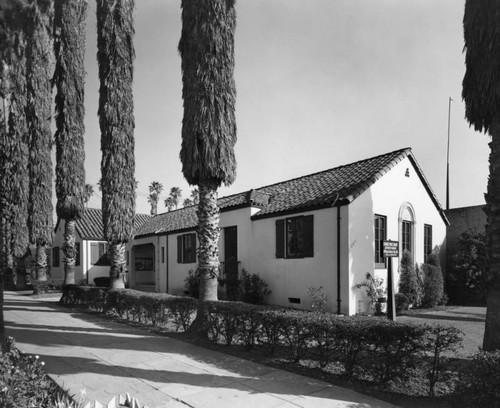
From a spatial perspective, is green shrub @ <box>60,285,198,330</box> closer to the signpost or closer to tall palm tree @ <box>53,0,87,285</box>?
the signpost

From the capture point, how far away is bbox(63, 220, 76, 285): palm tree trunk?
2070 cm

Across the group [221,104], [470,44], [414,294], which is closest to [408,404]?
[470,44]

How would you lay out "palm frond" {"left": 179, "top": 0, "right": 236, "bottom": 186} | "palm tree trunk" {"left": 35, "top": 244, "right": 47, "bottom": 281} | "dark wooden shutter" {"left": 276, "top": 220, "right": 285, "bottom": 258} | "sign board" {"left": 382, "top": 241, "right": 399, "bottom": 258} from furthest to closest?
"palm tree trunk" {"left": 35, "top": 244, "right": 47, "bottom": 281}, "dark wooden shutter" {"left": 276, "top": 220, "right": 285, "bottom": 258}, "sign board" {"left": 382, "top": 241, "right": 399, "bottom": 258}, "palm frond" {"left": 179, "top": 0, "right": 236, "bottom": 186}

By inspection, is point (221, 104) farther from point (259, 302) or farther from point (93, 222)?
point (93, 222)

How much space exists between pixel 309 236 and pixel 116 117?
8312 mm

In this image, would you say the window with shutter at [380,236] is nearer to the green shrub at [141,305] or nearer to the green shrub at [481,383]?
the green shrub at [141,305]

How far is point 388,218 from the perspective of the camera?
14.7 m

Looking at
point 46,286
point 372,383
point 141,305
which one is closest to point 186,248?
point 141,305

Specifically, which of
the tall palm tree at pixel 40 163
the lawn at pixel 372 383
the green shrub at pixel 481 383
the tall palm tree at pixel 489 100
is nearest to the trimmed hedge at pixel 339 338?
the lawn at pixel 372 383

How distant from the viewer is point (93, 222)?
33594mm

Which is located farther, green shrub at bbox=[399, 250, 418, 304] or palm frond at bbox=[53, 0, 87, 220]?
palm frond at bbox=[53, 0, 87, 220]

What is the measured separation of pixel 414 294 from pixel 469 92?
9323 mm

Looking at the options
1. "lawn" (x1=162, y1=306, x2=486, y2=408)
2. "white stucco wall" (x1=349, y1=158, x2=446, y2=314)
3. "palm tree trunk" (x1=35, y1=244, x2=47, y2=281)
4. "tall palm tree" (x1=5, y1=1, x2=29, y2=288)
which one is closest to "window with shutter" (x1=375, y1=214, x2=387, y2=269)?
"white stucco wall" (x1=349, y1=158, x2=446, y2=314)

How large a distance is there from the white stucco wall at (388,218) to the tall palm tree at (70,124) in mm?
14286
